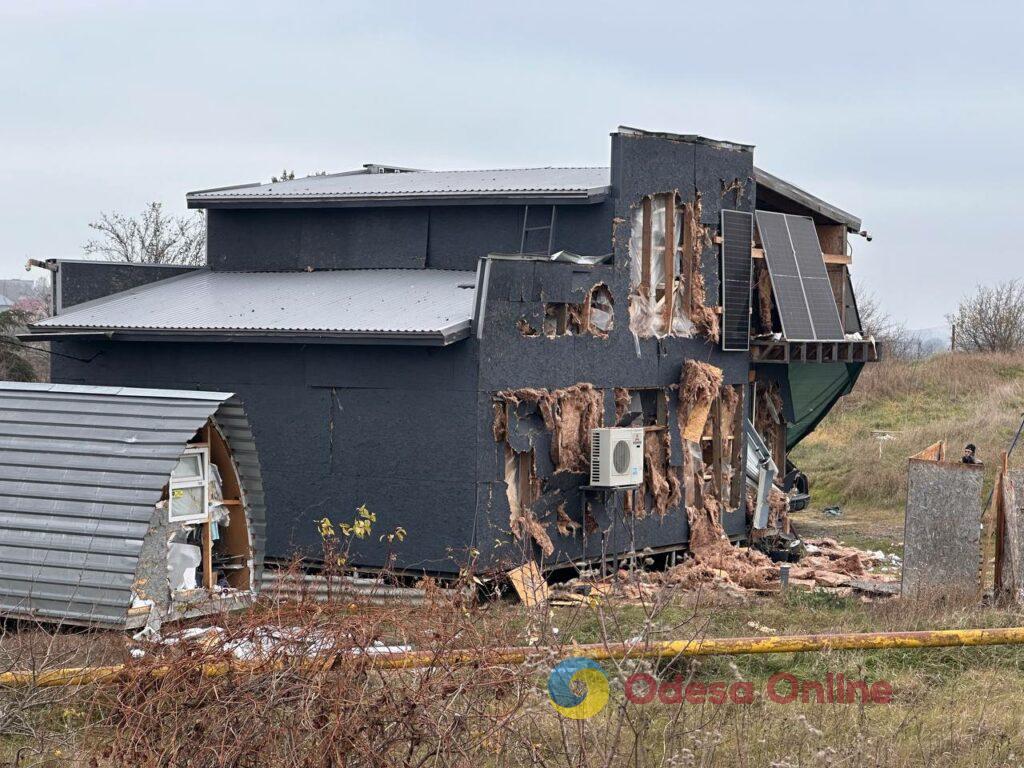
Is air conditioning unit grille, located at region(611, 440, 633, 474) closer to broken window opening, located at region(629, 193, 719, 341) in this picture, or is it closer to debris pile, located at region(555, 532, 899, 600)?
debris pile, located at region(555, 532, 899, 600)

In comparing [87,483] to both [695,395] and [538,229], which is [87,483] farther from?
[695,395]

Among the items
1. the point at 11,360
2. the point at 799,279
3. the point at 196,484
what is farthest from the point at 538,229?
the point at 11,360

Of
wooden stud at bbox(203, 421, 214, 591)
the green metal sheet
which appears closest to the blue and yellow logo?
wooden stud at bbox(203, 421, 214, 591)

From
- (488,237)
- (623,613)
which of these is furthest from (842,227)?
(623,613)

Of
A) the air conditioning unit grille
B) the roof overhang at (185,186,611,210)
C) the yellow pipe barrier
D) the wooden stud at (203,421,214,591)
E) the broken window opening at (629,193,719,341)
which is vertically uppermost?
the roof overhang at (185,186,611,210)

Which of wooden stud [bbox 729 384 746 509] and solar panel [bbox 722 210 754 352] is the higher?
solar panel [bbox 722 210 754 352]

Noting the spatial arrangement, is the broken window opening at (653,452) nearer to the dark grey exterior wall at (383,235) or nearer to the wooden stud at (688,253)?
the wooden stud at (688,253)

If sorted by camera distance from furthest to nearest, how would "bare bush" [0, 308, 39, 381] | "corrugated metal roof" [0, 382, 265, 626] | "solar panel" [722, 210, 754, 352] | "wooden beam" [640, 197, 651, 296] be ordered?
"bare bush" [0, 308, 39, 381] → "solar panel" [722, 210, 754, 352] → "wooden beam" [640, 197, 651, 296] → "corrugated metal roof" [0, 382, 265, 626]

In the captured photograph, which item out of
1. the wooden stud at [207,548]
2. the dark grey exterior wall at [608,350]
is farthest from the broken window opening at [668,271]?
the wooden stud at [207,548]

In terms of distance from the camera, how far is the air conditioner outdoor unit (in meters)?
17.4

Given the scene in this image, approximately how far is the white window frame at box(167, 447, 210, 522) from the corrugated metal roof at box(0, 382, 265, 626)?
1.01 ft

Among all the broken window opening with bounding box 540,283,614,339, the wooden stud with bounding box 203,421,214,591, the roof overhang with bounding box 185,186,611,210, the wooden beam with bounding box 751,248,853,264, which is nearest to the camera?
the wooden stud with bounding box 203,421,214,591

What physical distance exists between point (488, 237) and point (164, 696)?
12.7m

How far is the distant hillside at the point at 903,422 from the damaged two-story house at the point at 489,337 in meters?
5.74
